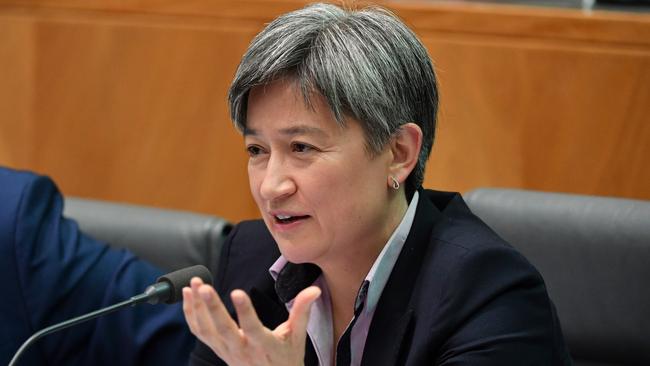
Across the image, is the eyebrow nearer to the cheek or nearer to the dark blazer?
the cheek

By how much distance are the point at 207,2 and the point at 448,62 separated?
22.7 inches

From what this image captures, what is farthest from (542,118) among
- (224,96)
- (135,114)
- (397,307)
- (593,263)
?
(135,114)

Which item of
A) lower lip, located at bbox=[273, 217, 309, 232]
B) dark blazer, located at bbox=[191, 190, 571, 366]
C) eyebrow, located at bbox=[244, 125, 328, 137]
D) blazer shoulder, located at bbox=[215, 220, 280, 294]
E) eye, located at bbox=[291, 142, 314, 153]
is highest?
eyebrow, located at bbox=[244, 125, 328, 137]

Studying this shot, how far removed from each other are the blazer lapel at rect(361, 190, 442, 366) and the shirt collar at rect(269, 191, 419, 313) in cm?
2

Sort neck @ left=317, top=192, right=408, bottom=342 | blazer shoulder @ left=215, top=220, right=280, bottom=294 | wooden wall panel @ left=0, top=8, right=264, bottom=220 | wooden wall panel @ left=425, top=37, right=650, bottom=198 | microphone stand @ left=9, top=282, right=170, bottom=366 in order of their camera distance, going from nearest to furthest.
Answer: microphone stand @ left=9, top=282, right=170, bottom=366, neck @ left=317, top=192, right=408, bottom=342, blazer shoulder @ left=215, top=220, right=280, bottom=294, wooden wall panel @ left=425, top=37, right=650, bottom=198, wooden wall panel @ left=0, top=8, right=264, bottom=220

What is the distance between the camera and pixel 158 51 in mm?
2465

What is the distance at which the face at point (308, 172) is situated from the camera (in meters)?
1.39

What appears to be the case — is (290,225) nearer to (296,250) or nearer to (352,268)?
(296,250)

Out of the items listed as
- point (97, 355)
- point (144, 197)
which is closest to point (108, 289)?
point (97, 355)

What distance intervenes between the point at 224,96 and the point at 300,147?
3.43 ft

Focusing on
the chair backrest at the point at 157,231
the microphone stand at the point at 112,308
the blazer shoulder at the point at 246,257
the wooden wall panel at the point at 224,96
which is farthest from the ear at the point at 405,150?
the wooden wall panel at the point at 224,96

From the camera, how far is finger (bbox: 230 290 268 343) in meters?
1.14

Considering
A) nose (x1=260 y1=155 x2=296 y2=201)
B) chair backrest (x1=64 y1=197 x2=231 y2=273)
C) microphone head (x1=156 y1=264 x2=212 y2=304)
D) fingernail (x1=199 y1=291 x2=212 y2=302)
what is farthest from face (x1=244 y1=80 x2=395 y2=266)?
chair backrest (x1=64 y1=197 x2=231 y2=273)

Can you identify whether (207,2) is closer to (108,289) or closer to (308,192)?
(108,289)
